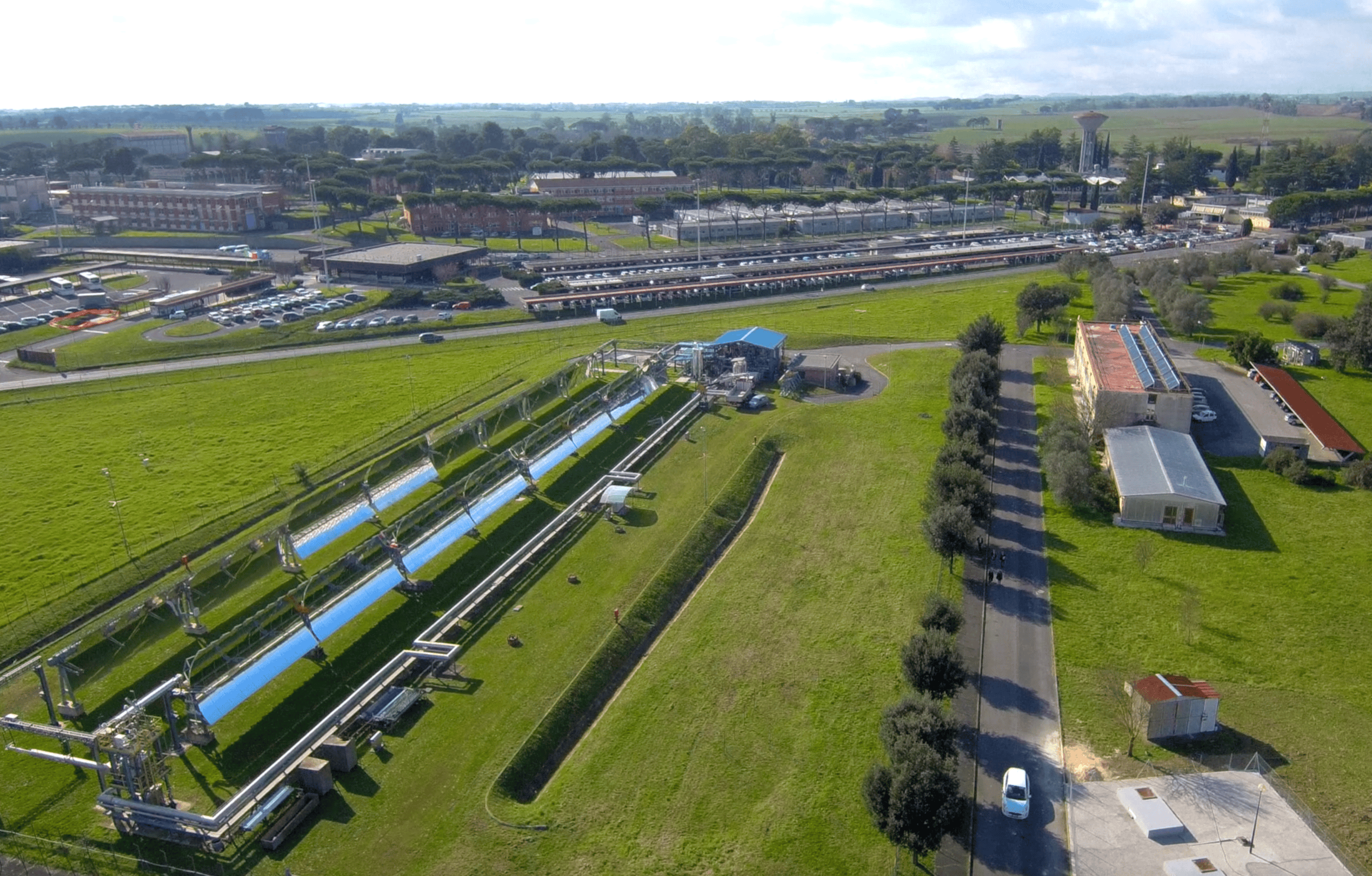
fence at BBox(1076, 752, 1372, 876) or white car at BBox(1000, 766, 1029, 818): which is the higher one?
white car at BBox(1000, 766, 1029, 818)

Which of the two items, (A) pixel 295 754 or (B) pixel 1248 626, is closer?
(A) pixel 295 754

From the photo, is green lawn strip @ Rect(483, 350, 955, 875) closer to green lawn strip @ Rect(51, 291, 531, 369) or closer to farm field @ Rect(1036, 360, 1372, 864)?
farm field @ Rect(1036, 360, 1372, 864)

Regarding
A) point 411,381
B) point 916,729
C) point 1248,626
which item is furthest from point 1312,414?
point 411,381

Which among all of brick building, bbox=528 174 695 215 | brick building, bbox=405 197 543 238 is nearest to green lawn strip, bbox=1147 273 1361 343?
brick building, bbox=528 174 695 215

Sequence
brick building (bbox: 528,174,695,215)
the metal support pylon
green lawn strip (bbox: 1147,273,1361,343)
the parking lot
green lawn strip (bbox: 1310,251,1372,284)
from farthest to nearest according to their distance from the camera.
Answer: brick building (bbox: 528,174,695,215) → green lawn strip (bbox: 1310,251,1372,284) → green lawn strip (bbox: 1147,273,1361,343) → the parking lot → the metal support pylon

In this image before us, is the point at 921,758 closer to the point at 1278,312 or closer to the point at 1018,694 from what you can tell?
the point at 1018,694

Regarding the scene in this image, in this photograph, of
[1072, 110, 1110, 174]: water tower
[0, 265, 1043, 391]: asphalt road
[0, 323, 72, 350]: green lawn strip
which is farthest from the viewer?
[1072, 110, 1110, 174]: water tower

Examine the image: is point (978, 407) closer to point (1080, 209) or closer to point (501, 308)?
point (501, 308)
